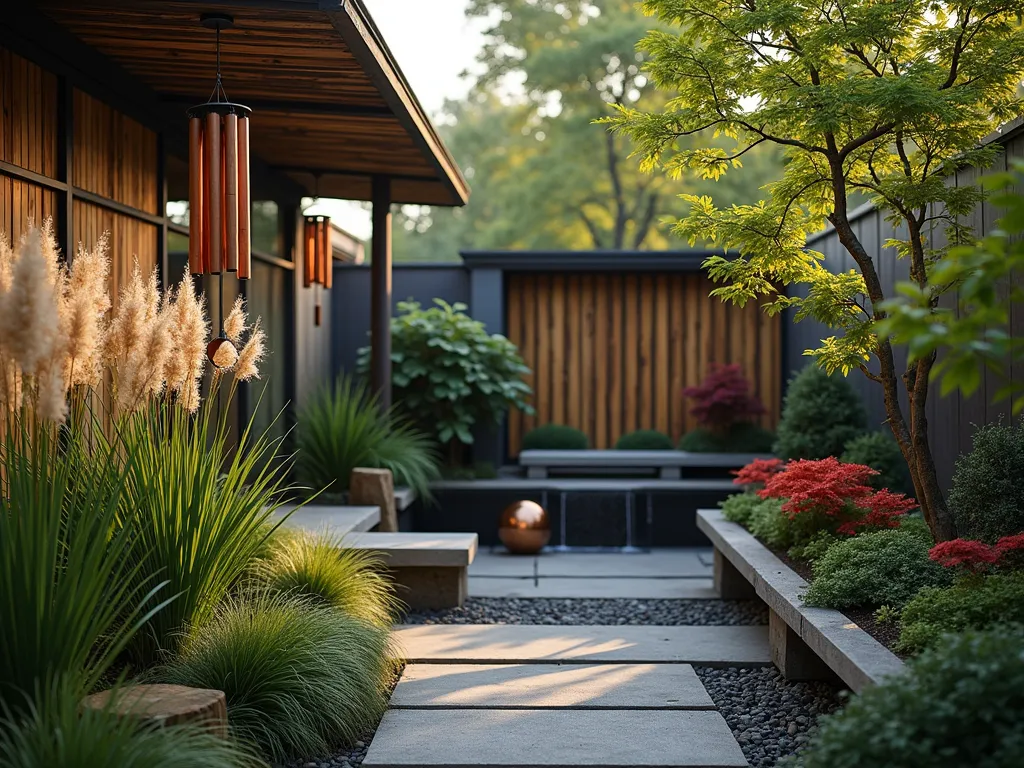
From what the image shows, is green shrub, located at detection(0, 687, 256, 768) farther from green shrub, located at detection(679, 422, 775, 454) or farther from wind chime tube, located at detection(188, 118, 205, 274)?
green shrub, located at detection(679, 422, 775, 454)

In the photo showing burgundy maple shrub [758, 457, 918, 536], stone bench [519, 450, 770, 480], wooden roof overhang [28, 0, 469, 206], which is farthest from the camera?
stone bench [519, 450, 770, 480]

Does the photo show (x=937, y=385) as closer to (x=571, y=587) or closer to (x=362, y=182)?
(x=571, y=587)

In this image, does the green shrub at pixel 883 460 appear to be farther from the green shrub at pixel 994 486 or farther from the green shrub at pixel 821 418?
the green shrub at pixel 994 486

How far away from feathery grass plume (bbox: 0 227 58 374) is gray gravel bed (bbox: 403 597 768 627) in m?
3.77

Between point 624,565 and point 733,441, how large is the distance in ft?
9.10

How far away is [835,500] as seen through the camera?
566 centimetres

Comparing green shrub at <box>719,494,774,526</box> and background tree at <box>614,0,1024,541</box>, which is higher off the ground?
background tree at <box>614,0,1024,541</box>

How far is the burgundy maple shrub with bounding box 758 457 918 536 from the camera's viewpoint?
5.59 metres

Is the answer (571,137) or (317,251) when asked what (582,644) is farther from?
(571,137)

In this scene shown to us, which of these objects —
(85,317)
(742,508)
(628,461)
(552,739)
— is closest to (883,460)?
(742,508)

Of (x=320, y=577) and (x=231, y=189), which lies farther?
(x=320, y=577)


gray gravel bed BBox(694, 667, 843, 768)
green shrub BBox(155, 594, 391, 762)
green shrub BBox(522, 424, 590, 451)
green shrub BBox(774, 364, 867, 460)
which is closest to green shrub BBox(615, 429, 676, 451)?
green shrub BBox(522, 424, 590, 451)

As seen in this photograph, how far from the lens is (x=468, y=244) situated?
2683cm

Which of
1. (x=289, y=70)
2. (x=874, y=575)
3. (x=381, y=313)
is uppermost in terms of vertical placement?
(x=289, y=70)
